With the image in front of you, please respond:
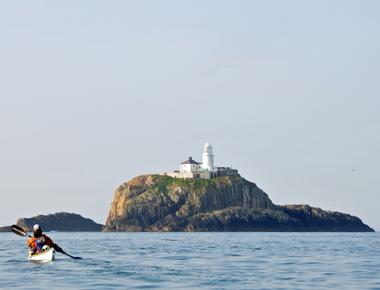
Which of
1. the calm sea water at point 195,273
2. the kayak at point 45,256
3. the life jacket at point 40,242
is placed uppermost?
the life jacket at point 40,242

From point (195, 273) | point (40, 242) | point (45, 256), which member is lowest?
point (195, 273)

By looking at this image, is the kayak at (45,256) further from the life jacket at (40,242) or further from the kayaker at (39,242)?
the life jacket at (40,242)


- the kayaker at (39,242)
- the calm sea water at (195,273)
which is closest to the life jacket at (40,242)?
the kayaker at (39,242)

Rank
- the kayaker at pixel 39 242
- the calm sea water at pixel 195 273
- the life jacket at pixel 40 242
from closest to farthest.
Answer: the calm sea water at pixel 195 273 → the kayaker at pixel 39 242 → the life jacket at pixel 40 242

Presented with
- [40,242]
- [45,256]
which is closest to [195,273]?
[45,256]

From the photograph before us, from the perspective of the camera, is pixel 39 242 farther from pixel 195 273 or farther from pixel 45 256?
pixel 195 273

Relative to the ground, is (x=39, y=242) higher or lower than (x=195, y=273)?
higher

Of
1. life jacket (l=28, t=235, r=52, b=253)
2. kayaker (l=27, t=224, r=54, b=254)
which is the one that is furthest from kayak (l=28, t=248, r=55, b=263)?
life jacket (l=28, t=235, r=52, b=253)

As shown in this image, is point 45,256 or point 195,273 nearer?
point 195,273

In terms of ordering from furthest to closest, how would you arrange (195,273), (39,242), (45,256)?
(39,242) < (45,256) < (195,273)

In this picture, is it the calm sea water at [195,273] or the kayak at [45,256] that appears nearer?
the calm sea water at [195,273]

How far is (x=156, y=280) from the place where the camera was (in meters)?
49.0

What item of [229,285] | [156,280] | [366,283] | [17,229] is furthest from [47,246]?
[366,283]

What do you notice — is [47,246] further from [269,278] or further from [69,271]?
[269,278]
